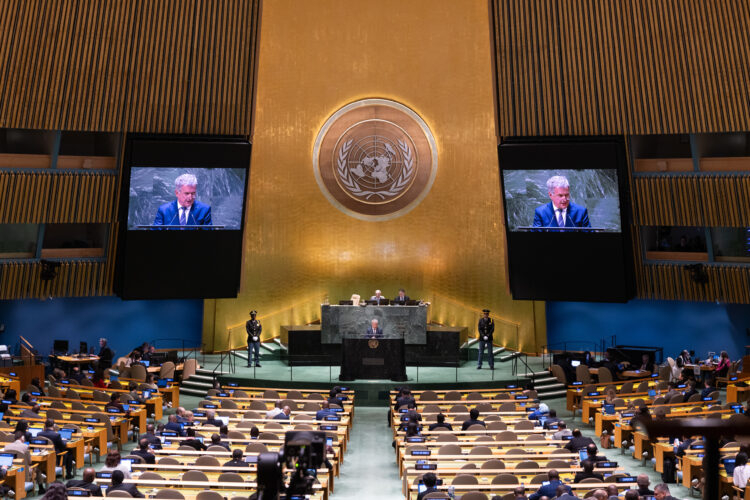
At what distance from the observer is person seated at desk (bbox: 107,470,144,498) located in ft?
31.2

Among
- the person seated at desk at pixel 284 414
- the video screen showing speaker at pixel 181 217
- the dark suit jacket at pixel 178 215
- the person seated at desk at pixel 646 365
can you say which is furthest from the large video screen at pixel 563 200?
the person seated at desk at pixel 284 414

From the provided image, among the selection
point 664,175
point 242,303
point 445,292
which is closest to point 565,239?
point 664,175

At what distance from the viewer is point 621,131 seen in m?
20.0

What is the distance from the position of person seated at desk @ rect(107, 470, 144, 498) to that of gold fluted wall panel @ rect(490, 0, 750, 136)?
13.5 metres

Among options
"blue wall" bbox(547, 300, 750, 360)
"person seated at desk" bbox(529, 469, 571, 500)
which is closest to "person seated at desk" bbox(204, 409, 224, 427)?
"person seated at desk" bbox(529, 469, 571, 500)

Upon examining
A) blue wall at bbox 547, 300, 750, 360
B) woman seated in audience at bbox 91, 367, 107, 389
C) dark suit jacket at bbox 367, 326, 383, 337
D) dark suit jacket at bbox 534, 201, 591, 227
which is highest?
dark suit jacket at bbox 534, 201, 591, 227

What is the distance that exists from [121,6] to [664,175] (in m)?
13.5

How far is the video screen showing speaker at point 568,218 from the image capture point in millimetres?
19734

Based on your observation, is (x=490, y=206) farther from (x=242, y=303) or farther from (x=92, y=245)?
(x=92, y=245)

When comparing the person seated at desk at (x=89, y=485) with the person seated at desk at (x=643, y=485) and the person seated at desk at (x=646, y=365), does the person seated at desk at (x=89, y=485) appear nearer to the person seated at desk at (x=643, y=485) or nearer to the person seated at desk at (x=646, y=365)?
the person seated at desk at (x=643, y=485)

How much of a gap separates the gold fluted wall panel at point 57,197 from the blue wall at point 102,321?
3442mm

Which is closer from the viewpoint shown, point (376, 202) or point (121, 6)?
point (121, 6)

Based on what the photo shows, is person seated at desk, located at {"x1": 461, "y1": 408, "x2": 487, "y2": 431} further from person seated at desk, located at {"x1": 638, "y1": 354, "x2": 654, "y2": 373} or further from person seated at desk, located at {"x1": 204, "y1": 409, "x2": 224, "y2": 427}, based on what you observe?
person seated at desk, located at {"x1": 638, "y1": 354, "x2": 654, "y2": 373}

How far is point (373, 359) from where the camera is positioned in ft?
62.7
